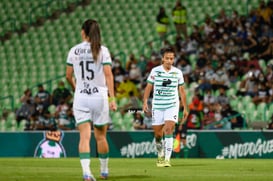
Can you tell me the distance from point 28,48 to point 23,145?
30.0 feet

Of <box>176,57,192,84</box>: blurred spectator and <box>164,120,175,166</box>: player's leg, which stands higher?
<box>176,57,192,84</box>: blurred spectator

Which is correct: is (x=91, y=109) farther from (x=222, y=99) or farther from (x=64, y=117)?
(x=64, y=117)

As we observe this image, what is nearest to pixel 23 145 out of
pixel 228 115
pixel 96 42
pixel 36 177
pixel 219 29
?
pixel 228 115

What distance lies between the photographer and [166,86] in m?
17.6

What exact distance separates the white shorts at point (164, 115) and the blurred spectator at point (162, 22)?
48.5ft

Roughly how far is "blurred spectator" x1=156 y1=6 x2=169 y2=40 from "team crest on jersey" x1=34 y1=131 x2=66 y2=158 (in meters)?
7.94

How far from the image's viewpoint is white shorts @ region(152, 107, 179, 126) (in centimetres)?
1755

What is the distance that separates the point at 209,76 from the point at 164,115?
33.5ft

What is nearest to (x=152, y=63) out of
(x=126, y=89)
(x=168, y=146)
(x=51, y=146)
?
(x=126, y=89)

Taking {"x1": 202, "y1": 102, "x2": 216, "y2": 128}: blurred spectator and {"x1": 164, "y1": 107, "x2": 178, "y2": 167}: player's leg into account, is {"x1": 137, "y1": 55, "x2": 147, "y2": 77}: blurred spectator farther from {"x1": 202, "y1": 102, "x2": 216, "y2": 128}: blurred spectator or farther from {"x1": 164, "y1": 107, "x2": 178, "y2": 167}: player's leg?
{"x1": 164, "y1": 107, "x2": 178, "y2": 167}: player's leg

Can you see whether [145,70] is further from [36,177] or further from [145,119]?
[36,177]

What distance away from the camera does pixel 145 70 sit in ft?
97.5

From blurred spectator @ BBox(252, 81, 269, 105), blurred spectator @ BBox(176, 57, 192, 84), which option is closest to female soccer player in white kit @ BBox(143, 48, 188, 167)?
blurred spectator @ BBox(252, 81, 269, 105)

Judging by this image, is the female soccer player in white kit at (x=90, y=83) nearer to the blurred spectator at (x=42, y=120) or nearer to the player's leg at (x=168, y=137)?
the player's leg at (x=168, y=137)
